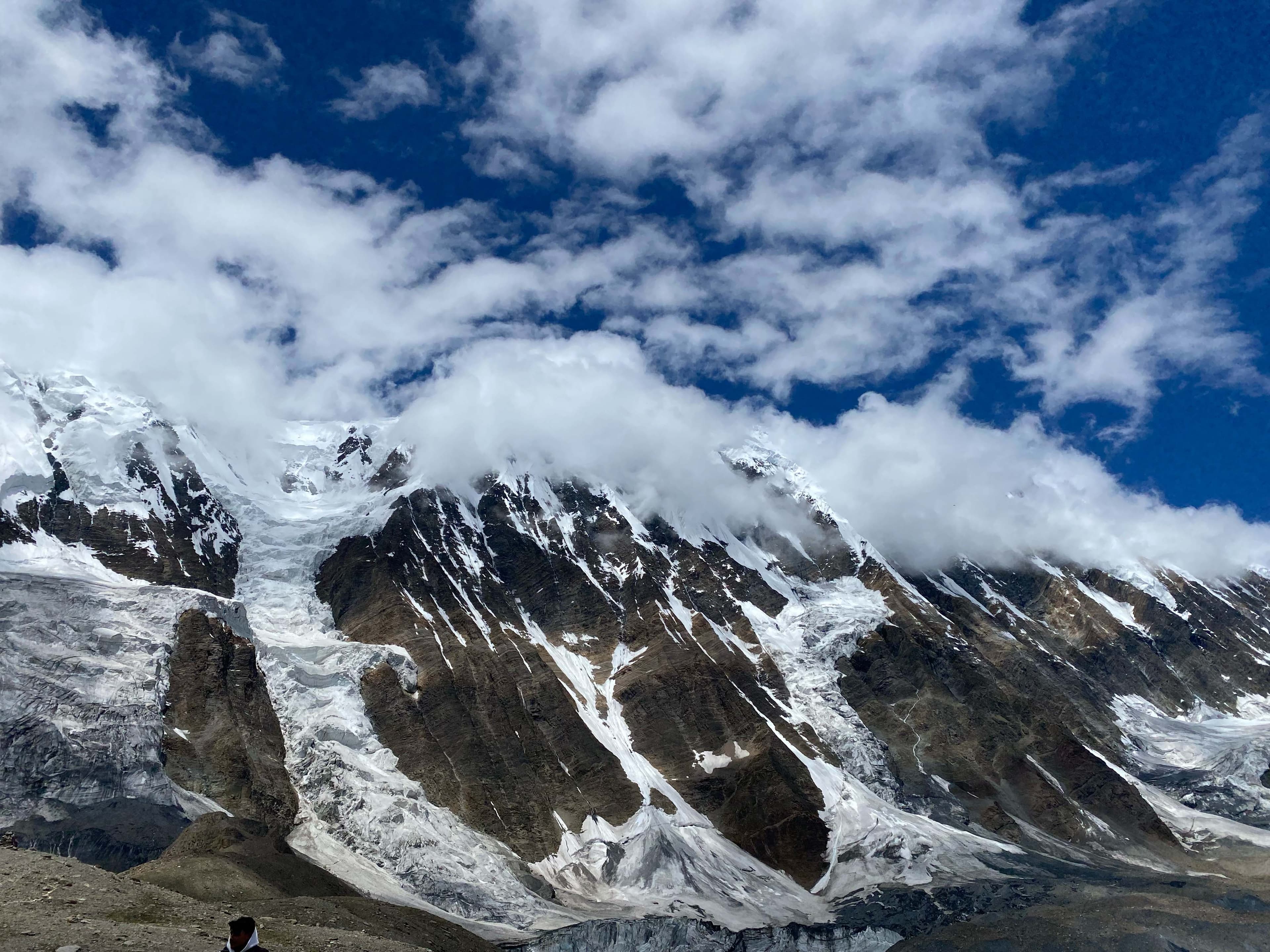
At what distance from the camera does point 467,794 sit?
454 feet

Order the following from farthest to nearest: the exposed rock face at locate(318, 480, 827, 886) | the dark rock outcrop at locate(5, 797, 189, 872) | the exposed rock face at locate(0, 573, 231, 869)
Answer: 1. the exposed rock face at locate(318, 480, 827, 886)
2. the exposed rock face at locate(0, 573, 231, 869)
3. the dark rock outcrop at locate(5, 797, 189, 872)

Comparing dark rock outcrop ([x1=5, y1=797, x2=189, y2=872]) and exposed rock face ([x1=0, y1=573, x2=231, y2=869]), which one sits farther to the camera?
exposed rock face ([x1=0, y1=573, x2=231, y2=869])

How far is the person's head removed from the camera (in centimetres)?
1702

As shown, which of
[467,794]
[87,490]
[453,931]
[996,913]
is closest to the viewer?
[453,931]

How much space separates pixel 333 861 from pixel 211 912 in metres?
72.0

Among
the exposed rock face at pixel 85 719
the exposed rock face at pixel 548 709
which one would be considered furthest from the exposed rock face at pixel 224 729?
the exposed rock face at pixel 548 709

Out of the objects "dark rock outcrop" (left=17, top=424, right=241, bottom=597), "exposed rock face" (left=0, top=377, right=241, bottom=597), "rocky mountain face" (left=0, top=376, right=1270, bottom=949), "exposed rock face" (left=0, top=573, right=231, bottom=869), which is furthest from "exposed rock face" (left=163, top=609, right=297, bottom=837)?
"dark rock outcrop" (left=17, top=424, right=241, bottom=597)

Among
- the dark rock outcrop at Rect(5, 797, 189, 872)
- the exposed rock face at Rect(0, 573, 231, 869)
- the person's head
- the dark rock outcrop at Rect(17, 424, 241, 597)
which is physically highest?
the dark rock outcrop at Rect(17, 424, 241, 597)

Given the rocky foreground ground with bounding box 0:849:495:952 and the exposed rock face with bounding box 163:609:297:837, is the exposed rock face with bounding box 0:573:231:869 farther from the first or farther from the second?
the rocky foreground ground with bounding box 0:849:495:952

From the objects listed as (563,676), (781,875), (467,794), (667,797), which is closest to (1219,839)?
(781,875)

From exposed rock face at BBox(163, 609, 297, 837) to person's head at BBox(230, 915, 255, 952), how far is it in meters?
105

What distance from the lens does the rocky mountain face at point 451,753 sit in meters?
113

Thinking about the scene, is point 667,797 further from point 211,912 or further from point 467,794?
point 211,912

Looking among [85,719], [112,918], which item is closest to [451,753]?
[85,719]
